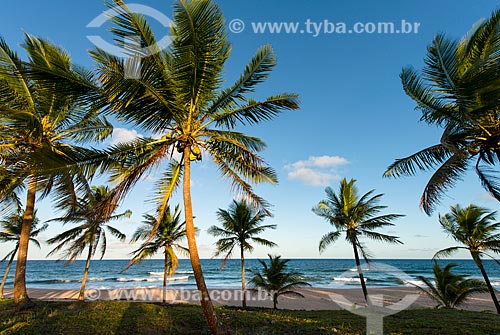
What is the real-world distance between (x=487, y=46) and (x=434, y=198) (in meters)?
3.95

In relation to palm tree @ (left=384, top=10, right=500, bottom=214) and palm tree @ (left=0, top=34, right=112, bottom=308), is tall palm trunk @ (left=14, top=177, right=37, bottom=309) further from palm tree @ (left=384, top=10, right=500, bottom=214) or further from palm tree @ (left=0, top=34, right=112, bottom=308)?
palm tree @ (left=384, top=10, right=500, bottom=214)

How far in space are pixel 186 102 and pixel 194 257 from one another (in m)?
3.37

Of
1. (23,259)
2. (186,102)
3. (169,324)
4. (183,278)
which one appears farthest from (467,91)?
(183,278)

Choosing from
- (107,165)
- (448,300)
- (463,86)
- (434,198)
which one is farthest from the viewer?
(448,300)

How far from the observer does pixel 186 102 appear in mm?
6535

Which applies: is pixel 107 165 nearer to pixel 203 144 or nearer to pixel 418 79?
pixel 203 144

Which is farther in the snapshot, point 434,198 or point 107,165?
point 434,198

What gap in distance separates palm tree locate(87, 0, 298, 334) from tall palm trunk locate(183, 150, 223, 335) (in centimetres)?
2

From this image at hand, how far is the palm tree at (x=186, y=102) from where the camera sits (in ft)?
18.0

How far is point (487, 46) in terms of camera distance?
5691mm

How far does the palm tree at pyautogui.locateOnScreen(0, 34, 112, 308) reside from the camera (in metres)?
5.20

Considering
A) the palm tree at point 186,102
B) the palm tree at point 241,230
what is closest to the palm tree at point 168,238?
the palm tree at point 241,230

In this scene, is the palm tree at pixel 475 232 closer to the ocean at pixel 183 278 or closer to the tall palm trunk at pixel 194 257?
the ocean at pixel 183 278

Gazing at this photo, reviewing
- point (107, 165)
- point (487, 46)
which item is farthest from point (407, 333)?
point (107, 165)
